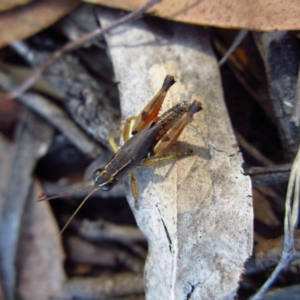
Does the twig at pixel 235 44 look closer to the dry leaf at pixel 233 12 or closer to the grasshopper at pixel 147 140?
the dry leaf at pixel 233 12

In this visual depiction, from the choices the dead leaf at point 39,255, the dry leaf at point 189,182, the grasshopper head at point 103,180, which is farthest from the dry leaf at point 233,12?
the dead leaf at point 39,255

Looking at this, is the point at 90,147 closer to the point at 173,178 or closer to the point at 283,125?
the point at 173,178

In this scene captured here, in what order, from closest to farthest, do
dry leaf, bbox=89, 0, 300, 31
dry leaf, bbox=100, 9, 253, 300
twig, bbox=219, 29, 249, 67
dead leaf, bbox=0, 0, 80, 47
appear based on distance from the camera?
dry leaf, bbox=100, 9, 253, 300 < dry leaf, bbox=89, 0, 300, 31 < twig, bbox=219, 29, 249, 67 < dead leaf, bbox=0, 0, 80, 47

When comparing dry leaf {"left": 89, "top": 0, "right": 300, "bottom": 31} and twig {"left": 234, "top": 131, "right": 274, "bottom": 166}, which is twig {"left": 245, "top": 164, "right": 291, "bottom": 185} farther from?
dry leaf {"left": 89, "top": 0, "right": 300, "bottom": 31}

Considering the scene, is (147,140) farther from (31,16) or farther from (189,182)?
(31,16)

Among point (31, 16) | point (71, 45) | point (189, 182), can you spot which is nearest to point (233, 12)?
point (189, 182)

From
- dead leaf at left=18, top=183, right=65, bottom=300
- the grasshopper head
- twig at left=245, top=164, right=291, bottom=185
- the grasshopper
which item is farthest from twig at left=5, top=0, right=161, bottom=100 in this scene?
twig at left=245, top=164, right=291, bottom=185

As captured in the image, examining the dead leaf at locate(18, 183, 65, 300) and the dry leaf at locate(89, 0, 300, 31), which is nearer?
the dry leaf at locate(89, 0, 300, 31)
